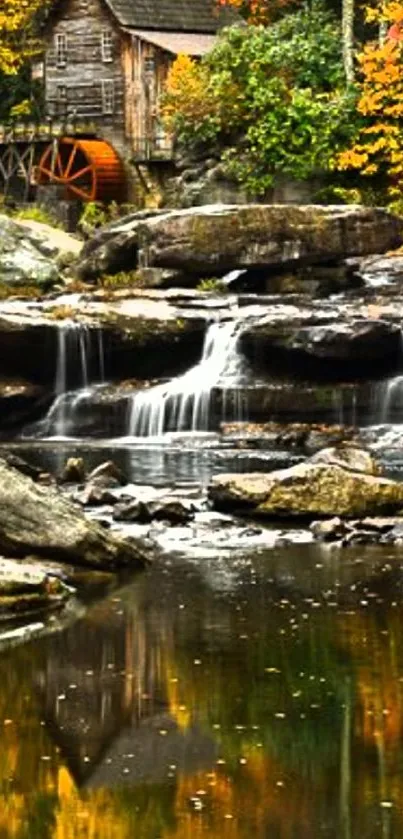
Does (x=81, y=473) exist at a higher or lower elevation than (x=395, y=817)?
lower

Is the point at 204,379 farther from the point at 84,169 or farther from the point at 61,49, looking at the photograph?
the point at 61,49

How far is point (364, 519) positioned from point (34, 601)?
569cm

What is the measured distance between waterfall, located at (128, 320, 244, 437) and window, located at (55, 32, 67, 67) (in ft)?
84.5

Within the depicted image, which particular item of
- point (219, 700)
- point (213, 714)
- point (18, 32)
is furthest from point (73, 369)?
point (18, 32)

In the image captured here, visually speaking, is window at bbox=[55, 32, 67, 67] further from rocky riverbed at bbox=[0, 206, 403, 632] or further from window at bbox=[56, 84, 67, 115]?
rocky riverbed at bbox=[0, 206, 403, 632]

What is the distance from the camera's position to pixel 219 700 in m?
13.8

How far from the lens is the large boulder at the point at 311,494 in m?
22.0

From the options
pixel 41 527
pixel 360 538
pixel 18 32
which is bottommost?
pixel 360 538

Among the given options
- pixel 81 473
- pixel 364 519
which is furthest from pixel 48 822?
pixel 81 473

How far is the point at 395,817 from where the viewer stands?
10953mm

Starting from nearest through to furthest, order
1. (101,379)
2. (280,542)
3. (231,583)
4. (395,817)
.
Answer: (395,817) < (231,583) < (280,542) < (101,379)

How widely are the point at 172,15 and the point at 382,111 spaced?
39.1ft

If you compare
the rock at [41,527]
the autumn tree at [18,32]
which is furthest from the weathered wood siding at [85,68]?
the rock at [41,527]

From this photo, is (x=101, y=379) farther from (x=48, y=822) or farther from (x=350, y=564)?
(x=48, y=822)
